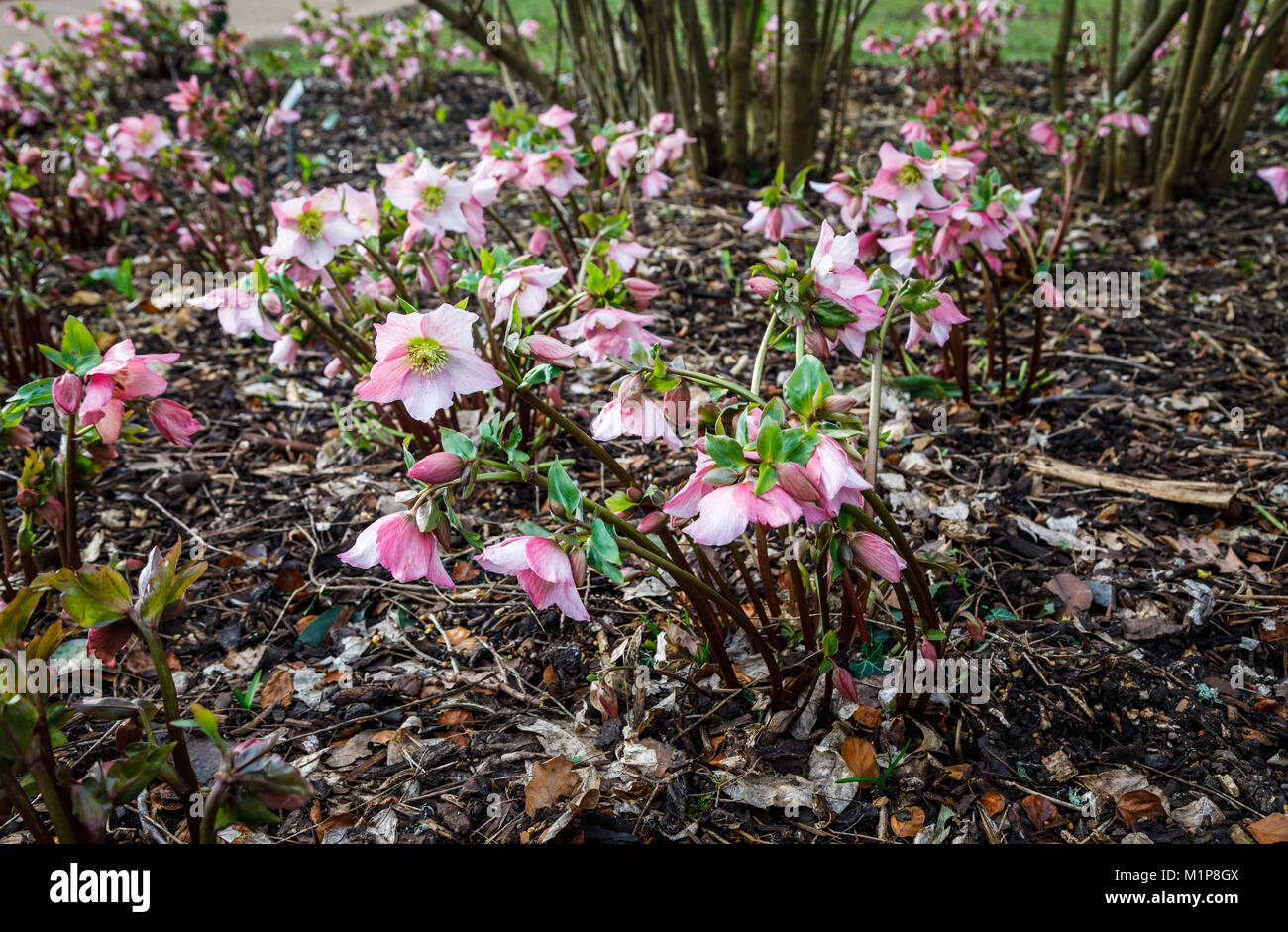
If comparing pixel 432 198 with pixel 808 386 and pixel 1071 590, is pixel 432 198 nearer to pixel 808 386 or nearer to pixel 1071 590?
pixel 808 386

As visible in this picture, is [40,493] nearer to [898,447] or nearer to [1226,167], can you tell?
[898,447]

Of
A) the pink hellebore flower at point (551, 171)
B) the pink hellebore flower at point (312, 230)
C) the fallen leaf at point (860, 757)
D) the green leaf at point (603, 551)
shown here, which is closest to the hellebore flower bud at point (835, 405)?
the green leaf at point (603, 551)

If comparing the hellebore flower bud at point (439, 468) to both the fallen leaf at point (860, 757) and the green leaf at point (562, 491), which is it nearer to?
the green leaf at point (562, 491)

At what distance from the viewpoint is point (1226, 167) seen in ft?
11.1

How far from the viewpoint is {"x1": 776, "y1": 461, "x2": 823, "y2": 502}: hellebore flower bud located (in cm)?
88

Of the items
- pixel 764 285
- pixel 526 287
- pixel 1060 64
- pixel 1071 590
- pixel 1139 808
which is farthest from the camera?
pixel 1060 64

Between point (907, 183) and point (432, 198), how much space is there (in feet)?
3.09

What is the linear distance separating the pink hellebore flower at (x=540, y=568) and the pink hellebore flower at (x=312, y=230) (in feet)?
3.02

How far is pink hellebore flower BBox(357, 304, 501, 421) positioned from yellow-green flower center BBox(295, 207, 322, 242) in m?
0.66

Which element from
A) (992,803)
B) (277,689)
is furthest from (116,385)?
(992,803)

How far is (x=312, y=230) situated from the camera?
166 cm
